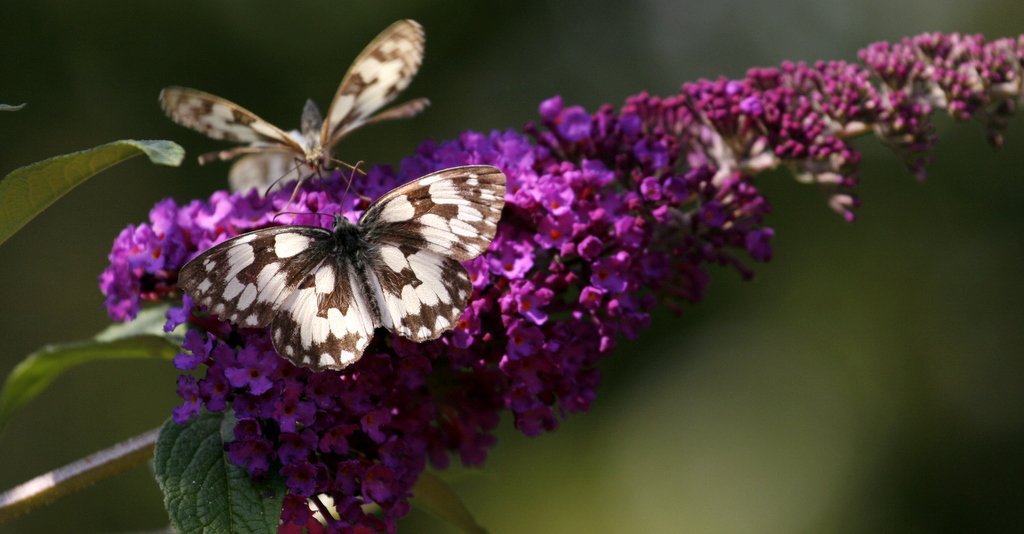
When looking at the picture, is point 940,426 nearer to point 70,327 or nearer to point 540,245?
point 540,245

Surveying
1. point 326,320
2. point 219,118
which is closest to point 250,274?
point 326,320

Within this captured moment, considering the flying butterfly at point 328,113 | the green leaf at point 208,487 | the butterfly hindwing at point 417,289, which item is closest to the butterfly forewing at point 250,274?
the butterfly hindwing at point 417,289

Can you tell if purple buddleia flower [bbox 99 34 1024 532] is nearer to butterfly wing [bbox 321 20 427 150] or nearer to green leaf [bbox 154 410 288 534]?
green leaf [bbox 154 410 288 534]

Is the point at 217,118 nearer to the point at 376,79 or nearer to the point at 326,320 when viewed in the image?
the point at 376,79

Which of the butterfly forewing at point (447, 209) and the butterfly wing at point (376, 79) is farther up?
the butterfly wing at point (376, 79)

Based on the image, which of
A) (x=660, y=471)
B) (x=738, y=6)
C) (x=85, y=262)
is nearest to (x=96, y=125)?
(x=85, y=262)

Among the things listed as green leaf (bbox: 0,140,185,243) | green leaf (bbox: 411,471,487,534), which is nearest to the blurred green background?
green leaf (bbox: 411,471,487,534)

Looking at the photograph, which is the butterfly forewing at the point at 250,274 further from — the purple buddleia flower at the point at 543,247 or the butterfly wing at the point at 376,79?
the butterfly wing at the point at 376,79

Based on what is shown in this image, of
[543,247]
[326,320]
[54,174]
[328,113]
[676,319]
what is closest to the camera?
[54,174]
